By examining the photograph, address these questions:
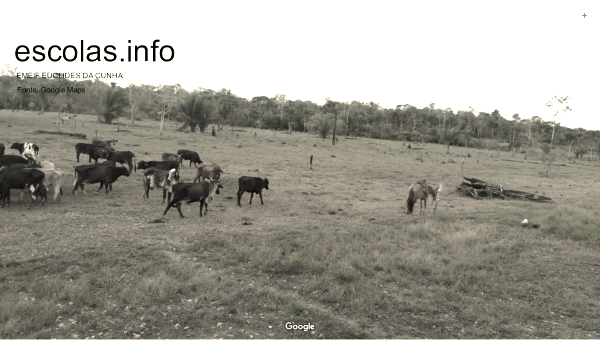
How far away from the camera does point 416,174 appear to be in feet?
91.9

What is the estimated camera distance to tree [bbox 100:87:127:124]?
4584 cm

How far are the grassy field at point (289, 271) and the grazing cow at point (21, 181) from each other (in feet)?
→ 1.89

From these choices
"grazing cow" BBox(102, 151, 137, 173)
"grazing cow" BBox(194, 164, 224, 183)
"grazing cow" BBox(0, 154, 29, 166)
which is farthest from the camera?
"grazing cow" BBox(102, 151, 137, 173)

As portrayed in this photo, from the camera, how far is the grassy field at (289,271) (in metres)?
5.71

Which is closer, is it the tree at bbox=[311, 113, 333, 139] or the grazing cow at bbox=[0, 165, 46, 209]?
the grazing cow at bbox=[0, 165, 46, 209]

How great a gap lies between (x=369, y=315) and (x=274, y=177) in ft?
50.5

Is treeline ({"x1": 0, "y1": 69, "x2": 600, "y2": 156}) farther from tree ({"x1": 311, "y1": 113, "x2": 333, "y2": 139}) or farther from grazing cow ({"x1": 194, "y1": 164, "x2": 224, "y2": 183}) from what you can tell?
grazing cow ({"x1": 194, "y1": 164, "x2": 224, "y2": 183})

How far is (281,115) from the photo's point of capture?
75312 mm

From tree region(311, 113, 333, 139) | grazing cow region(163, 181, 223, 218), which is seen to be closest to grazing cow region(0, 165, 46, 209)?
grazing cow region(163, 181, 223, 218)

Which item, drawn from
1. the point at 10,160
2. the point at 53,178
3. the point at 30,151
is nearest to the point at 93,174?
the point at 53,178

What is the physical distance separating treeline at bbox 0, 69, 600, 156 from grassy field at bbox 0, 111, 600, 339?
34.5 metres

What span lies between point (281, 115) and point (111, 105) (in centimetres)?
3545

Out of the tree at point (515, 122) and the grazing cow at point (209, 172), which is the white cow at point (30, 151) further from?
the tree at point (515, 122)

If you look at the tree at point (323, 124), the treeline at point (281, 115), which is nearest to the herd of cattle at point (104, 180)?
the treeline at point (281, 115)
